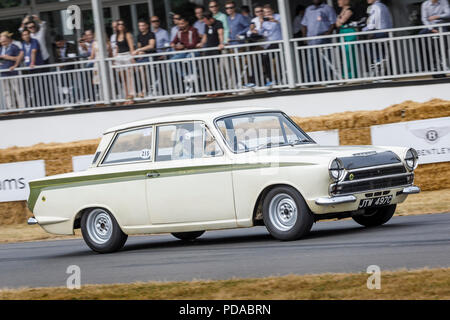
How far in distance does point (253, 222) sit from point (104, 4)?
1550 cm

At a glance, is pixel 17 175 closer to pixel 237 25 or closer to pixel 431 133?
pixel 237 25

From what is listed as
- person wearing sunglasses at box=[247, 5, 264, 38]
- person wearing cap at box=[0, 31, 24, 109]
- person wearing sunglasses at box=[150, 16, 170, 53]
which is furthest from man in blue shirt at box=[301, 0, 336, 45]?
person wearing cap at box=[0, 31, 24, 109]

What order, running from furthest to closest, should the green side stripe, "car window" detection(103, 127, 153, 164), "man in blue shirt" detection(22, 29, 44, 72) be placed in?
"man in blue shirt" detection(22, 29, 44, 72), "car window" detection(103, 127, 153, 164), the green side stripe

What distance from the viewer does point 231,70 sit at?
63.7 feet

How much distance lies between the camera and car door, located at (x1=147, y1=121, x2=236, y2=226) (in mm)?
10352

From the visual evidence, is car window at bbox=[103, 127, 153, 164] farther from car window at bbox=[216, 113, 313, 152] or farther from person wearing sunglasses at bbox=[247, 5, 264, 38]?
A: person wearing sunglasses at bbox=[247, 5, 264, 38]

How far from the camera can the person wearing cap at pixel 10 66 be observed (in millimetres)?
20719

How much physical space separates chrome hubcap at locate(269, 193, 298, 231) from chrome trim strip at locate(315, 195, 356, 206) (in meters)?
0.33

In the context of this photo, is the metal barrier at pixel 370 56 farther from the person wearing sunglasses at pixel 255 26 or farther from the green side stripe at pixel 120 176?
the green side stripe at pixel 120 176

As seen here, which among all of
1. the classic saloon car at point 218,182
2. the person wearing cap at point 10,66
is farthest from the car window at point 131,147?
the person wearing cap at point 10,66

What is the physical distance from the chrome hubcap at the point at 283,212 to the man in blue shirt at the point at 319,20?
28.9 ft

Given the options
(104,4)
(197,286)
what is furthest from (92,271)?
(104,4)
